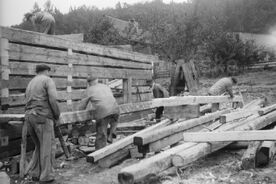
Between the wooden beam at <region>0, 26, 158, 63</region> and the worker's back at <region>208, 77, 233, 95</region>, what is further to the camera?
the worker's back at <region>208, 77, 233, 95</region>

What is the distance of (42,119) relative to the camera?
17.4 ft

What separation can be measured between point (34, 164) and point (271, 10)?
203ft

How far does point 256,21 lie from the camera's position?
57.3m

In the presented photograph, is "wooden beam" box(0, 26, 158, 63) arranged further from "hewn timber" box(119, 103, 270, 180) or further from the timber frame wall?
"hewn timber" box(119, 103, 270, 180)

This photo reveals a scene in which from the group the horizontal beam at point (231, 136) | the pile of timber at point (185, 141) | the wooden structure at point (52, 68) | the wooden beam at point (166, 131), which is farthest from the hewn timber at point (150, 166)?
the wooden structure at point (52, 68)

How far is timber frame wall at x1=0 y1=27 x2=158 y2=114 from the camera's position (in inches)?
251

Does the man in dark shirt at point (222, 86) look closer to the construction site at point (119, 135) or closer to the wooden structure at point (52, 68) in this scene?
the construction site at point (119, 135)

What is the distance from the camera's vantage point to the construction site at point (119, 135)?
15.3 ft

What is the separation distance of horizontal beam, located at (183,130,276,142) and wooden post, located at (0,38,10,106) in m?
3.79

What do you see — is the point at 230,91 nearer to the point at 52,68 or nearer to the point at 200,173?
the point at 200,173

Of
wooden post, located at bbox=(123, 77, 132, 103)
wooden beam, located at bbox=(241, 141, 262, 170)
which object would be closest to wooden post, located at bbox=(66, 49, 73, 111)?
wooden post, located at bbox=(123, 77, 132, 103)

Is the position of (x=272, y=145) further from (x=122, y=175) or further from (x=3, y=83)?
(x=3, y=83)

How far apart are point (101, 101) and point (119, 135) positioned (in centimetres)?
223

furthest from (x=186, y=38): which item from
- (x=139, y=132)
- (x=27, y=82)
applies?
(x=27, y=82)
